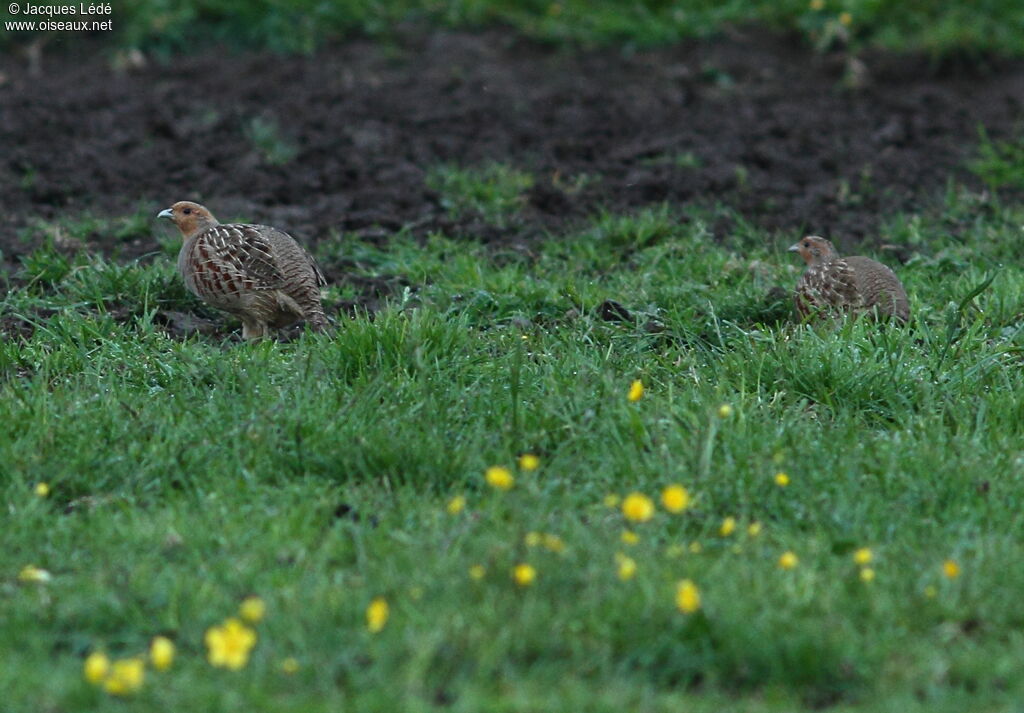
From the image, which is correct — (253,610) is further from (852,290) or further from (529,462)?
(852,290)

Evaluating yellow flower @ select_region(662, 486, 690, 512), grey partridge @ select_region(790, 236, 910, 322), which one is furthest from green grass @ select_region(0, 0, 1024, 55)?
yellow flower @ select_region(662, 486, 690, 512)

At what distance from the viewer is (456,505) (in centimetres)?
464

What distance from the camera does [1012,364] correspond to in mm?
6402

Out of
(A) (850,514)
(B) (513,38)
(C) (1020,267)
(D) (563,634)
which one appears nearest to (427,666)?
(D) (563,634)

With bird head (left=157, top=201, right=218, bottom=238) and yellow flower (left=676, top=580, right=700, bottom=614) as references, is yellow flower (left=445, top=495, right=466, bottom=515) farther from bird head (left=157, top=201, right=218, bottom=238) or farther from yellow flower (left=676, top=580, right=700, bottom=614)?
bird head (left=157, top=201, right=218, bottom=238)

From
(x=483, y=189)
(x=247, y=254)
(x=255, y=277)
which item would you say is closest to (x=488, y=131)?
(x=483, y=189)

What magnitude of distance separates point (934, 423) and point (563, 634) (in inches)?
89.6

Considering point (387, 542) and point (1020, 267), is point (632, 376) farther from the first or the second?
point (1020, 267)

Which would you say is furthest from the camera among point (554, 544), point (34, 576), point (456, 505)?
point (456, 505)

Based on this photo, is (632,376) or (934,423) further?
(632,376)

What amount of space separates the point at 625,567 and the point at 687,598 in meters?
0.25

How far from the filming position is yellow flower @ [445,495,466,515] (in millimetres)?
4660

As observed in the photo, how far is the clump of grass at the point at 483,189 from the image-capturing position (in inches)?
366

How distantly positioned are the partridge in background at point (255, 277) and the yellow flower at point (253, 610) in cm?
297
